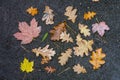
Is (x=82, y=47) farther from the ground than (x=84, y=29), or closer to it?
closer to it

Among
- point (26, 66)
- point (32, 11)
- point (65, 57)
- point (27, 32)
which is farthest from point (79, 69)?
point (32, 11)

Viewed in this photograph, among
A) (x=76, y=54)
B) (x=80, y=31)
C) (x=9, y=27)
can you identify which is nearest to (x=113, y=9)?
(x=80, y=31)

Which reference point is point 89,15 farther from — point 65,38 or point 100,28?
point 65,38

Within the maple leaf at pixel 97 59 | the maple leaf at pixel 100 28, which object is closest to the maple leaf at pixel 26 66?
the maple leaf at pixel 97 59

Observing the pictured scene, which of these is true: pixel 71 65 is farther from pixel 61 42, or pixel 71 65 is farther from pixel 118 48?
pixel 118 48

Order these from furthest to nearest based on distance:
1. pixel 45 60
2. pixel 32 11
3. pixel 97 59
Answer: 1. pixel 32 11
2. pixel 45 60
3. pixel 97 59

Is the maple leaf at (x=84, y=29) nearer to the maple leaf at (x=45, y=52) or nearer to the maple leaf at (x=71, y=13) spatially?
the maple leaf at (x=71, y=13)

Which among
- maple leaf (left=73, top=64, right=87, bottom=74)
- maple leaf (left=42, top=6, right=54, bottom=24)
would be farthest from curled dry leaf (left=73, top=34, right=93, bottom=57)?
maple leaf (left=42, top=6, right=54, bottom=24)
